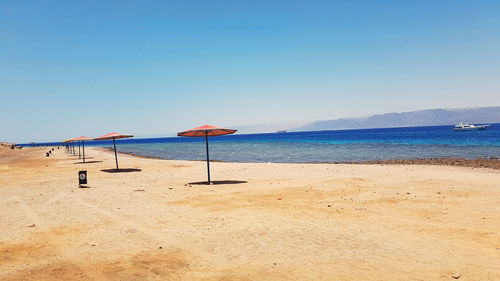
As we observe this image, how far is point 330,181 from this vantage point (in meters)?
13.8

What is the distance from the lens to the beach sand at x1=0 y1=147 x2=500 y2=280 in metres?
4.75

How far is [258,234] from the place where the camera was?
6492mm

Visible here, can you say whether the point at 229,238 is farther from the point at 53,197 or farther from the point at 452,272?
the point at 53,197

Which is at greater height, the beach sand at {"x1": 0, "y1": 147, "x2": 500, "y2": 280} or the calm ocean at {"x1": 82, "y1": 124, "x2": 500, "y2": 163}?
the beach sand at {"x1": 0, "y1": 147, "x2": 500, "y2": 280}

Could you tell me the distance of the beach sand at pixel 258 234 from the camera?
475 cm

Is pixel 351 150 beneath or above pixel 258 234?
beneath

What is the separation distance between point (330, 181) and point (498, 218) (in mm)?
6946

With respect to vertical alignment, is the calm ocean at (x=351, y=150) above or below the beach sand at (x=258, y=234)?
below

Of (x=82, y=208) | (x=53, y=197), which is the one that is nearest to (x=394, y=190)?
(x=82, y=208)

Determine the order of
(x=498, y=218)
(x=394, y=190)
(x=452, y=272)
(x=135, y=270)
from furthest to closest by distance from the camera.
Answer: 1. (x=394, y=190)
2. (x=498, y=218)
3. (x=135, y=270)
4. (x=452, y=272)

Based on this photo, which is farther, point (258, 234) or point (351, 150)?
point (351, 150)

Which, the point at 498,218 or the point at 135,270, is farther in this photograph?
the point at 498,218

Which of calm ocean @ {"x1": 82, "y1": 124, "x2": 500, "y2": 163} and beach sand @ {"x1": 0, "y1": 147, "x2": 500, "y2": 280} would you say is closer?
beach sand @ {"x1": 0, "y1": 147, "x2": 500, "y2": 280}

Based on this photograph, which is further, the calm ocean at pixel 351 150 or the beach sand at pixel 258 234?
the calm ocean at pixel 351 150
